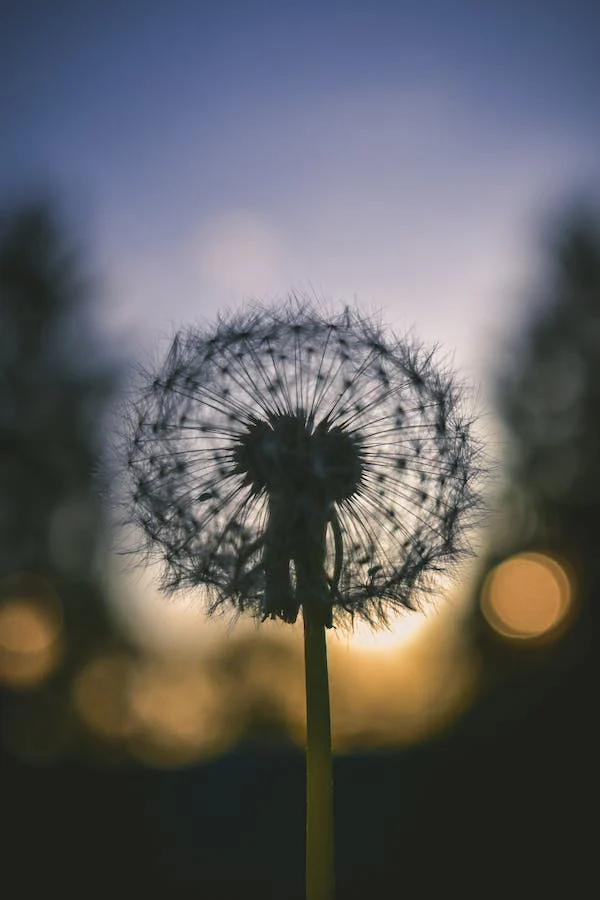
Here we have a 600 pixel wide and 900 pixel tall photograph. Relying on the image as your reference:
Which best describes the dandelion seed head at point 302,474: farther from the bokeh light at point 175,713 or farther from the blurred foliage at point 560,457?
the bokeh light at point 175,713

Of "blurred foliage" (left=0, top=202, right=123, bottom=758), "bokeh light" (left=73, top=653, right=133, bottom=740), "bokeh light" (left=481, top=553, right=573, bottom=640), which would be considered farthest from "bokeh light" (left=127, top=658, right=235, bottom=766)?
"bokeh light" (left=481, top=553, right=573, bottom=640)

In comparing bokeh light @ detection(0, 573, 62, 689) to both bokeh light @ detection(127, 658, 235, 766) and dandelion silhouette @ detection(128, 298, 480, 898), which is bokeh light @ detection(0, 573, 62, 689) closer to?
bokeh light @ detection(127, 658, 235, 766)

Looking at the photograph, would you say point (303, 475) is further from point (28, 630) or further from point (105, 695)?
point (105, 695)

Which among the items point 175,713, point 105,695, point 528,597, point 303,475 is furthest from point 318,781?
point 175,713

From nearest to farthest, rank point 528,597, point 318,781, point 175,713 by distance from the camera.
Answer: point 318,781, point 528,597, point 175,713

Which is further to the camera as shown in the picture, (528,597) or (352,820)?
(528,597)

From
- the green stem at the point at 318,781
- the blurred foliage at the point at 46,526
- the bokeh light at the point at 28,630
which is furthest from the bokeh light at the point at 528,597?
the green stem at the point at 318,781
